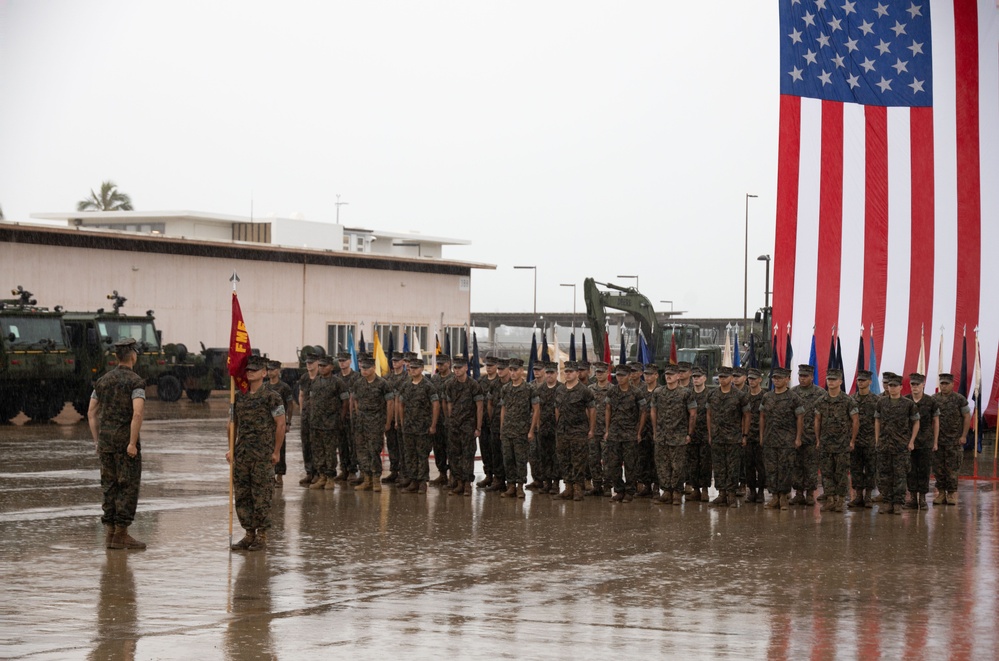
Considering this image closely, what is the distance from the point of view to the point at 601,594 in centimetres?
887

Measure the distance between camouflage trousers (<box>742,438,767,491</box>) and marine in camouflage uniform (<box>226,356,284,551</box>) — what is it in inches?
255

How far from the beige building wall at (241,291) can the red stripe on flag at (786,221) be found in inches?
933

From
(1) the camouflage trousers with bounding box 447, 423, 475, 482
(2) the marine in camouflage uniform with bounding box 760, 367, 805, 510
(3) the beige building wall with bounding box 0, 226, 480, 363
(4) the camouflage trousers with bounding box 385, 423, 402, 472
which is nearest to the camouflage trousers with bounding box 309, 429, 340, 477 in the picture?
(4) the camouflage trousers with bounding box 385, 423, 402, 472

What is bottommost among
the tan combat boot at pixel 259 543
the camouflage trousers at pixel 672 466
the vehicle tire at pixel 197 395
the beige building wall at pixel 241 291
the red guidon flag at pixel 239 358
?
the vehicle tire at pixel 197 395

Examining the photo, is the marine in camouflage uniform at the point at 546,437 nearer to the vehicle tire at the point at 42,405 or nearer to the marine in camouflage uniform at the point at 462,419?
the marine in camouflage uniform at the point at 462,419

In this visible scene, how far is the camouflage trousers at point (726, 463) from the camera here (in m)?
15.2

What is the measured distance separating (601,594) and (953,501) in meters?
7.96

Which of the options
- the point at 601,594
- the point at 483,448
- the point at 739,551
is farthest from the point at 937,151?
the point at 601,594

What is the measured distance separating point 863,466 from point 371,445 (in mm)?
5678

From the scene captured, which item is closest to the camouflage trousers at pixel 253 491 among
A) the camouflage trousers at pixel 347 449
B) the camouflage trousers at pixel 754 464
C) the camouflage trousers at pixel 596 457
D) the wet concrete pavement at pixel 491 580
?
the wet concrete pavement at pixel 491 580

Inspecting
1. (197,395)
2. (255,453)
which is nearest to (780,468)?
(255,453)

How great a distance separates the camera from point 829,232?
22531 millimetres

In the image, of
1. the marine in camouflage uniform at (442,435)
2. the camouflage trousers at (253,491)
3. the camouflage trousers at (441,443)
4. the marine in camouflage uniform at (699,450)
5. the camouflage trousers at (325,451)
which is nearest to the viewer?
the camouflage trousers at (253,491)

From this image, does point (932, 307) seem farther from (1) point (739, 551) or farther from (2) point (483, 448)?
(1) point (739, 551)
